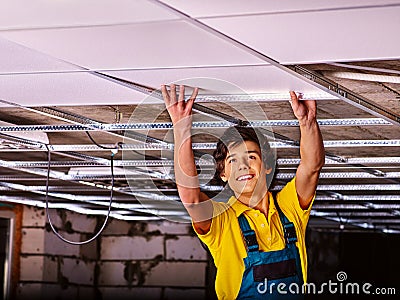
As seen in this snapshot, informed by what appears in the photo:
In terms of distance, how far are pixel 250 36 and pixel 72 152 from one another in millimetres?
2777

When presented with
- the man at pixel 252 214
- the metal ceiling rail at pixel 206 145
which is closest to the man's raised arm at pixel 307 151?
the man at pixel 252 214

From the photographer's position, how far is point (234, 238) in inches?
113

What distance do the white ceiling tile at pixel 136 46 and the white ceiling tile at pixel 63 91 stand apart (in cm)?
26

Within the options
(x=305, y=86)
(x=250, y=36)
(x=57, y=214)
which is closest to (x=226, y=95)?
(x=305, y=86)

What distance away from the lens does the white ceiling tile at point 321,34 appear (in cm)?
210

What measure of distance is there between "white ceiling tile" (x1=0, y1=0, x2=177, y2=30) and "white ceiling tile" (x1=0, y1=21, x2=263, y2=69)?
0.05m

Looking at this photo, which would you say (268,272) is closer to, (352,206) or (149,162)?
(149,162)

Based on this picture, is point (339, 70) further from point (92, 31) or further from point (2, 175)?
point (2, 175)

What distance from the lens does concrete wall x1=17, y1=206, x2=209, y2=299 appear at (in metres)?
9.08

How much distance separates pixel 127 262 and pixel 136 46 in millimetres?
7500

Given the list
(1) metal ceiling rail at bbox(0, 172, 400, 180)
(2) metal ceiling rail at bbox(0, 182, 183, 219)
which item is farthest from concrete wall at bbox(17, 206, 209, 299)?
(1) metal ceiling rail at bbox(0, 172, 400, 180)

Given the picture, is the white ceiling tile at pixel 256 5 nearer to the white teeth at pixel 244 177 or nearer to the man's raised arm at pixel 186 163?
the man's raised arm at pixel 186 163

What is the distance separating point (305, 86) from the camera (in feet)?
9.48

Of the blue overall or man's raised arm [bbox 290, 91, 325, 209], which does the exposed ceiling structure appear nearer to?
man's raised arm [bbox 290, 91, 325, 209]
